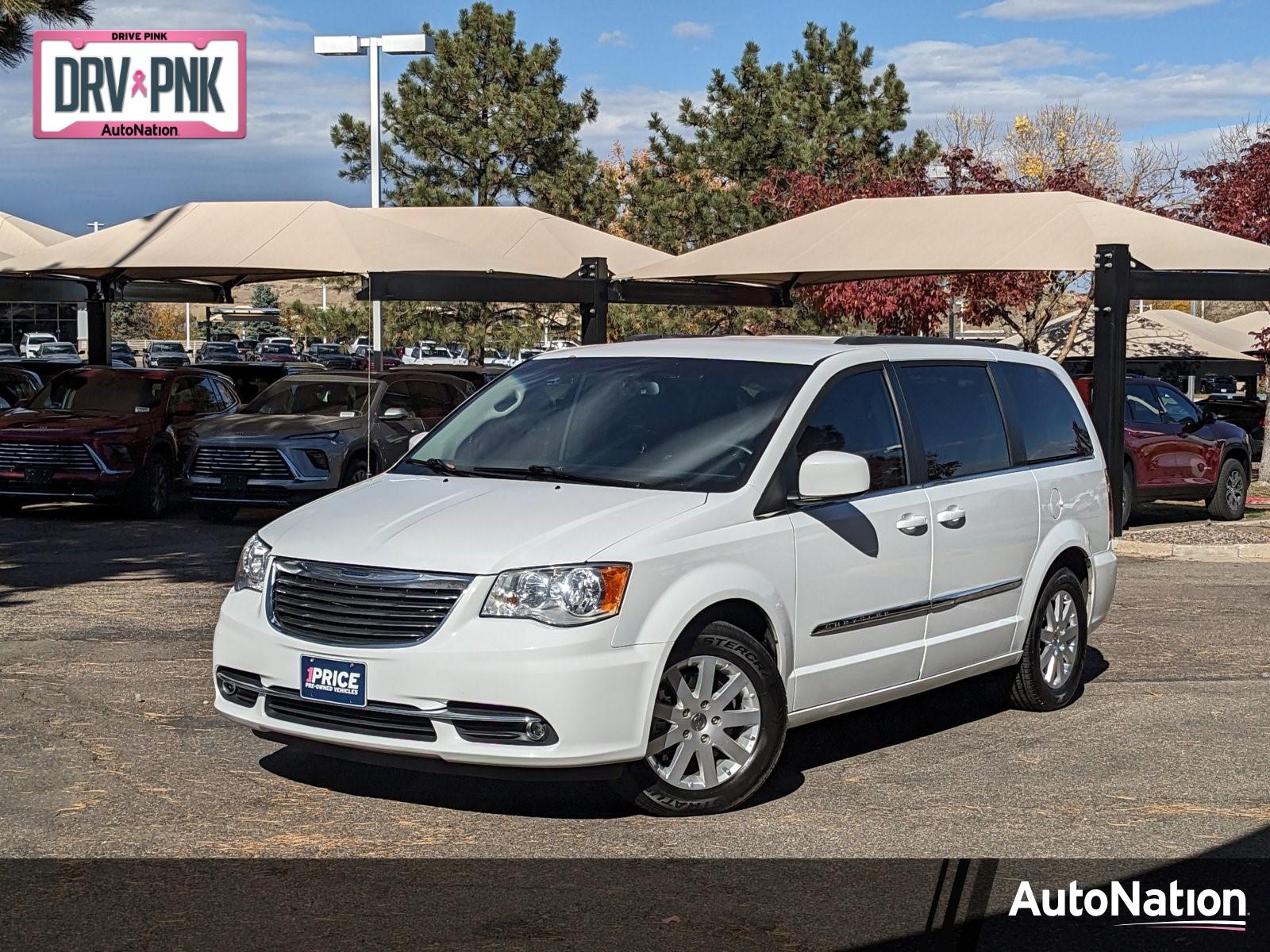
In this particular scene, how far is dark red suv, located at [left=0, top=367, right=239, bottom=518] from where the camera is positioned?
17547 millimetres

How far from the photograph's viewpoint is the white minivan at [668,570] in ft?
19.8

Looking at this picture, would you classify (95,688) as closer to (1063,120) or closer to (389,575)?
(389,575)

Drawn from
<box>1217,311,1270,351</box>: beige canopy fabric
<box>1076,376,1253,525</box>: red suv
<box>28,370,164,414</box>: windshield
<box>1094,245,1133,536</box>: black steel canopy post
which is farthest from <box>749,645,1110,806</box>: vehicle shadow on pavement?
<box>1217,311,1270,351</box>: beige canopy fabric

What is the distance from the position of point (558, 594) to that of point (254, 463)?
11.6 meters

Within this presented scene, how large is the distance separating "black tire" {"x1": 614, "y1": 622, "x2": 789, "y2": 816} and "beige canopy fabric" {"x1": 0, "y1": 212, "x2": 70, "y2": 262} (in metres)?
16.4

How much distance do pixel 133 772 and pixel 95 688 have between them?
6.22 feet

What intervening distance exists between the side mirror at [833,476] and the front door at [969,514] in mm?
915

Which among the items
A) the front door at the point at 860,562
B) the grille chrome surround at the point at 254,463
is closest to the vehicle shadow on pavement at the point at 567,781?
the front door at the point at 860,562

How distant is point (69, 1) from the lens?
15.9 m

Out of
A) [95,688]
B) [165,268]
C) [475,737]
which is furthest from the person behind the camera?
[165,268]

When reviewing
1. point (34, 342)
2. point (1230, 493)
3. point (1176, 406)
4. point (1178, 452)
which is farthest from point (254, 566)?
point (34, 342)

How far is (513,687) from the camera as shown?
19.5ft

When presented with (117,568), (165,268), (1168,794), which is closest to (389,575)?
(1168,794)

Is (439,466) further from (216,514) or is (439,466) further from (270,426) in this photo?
(216,514)
